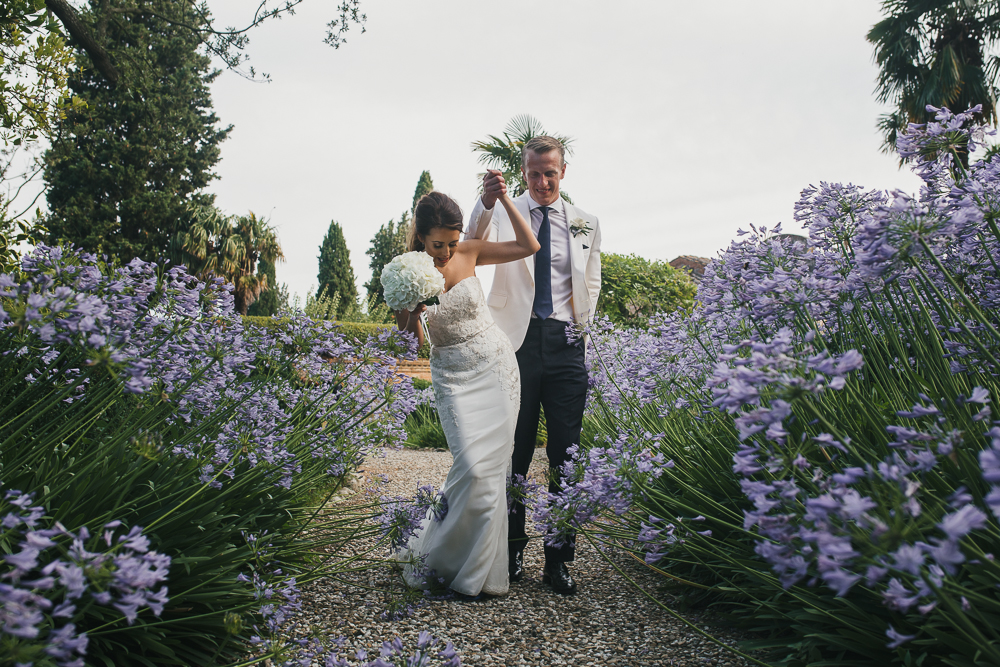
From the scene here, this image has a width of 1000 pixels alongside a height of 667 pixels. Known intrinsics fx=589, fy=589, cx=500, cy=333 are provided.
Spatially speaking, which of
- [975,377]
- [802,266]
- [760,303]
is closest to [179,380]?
[760,303]

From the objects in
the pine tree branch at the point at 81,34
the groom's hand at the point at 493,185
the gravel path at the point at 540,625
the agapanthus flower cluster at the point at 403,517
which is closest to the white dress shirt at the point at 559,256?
the groom's hand at the point at 493,185

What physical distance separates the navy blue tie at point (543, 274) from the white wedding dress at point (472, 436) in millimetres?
321

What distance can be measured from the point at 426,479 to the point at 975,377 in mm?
5195

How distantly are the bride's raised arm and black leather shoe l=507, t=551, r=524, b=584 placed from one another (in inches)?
69.8

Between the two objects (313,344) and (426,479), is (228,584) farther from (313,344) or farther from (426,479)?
(426,479)

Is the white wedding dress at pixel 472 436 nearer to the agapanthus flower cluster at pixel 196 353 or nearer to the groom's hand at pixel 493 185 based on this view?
the agapanthus flower cluster at pixel 196 353

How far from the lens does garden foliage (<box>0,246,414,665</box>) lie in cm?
153

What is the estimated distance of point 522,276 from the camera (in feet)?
12.0

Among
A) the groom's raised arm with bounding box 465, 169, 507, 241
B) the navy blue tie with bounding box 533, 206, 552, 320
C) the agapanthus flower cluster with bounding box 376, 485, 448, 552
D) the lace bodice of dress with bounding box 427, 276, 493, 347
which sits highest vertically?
the groom's raised arm with bounding box 465, 169, 507, 241

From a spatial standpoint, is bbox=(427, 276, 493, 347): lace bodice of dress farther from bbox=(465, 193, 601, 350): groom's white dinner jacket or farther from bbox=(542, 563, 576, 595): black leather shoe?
bbox=(542, 563, 576, 595): black leather shoe

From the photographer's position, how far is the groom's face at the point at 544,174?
362 centimetres

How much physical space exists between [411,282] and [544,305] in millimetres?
925

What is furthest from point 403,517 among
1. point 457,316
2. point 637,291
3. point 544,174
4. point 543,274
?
point 637,291

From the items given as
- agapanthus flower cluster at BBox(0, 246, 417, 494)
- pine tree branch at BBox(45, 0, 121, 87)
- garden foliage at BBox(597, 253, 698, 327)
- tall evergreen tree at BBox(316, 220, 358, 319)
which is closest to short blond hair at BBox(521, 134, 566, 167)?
Result: agapanthus flower cluster at BBox(0, 246, 417, 494)
